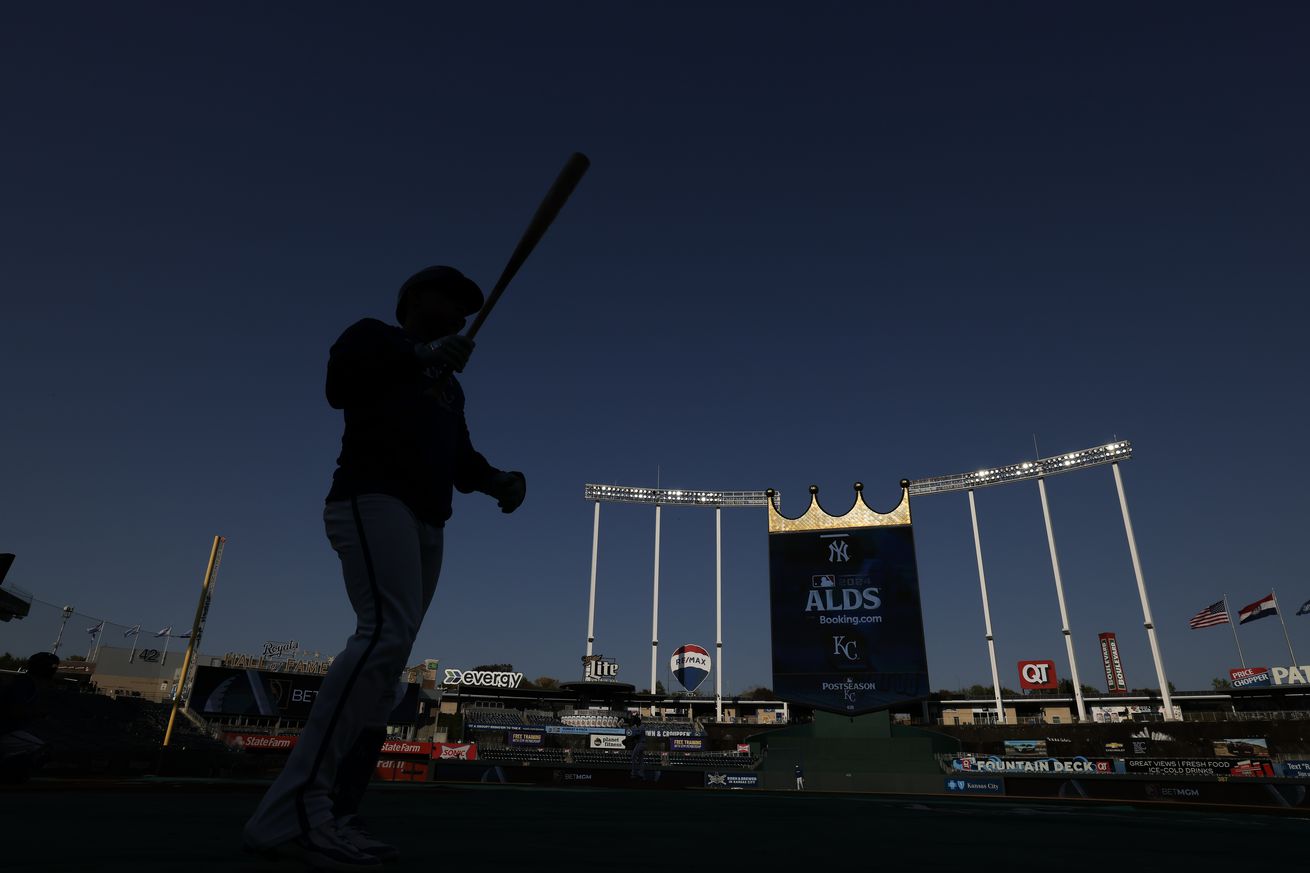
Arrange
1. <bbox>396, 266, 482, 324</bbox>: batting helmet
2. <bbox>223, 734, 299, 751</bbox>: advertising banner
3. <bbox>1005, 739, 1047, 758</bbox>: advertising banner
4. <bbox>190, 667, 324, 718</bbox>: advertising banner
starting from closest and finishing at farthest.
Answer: <bbox>396, 266, 482, 324</bbox>: batting helmet
<bbox>223, 734, 299, 751</bbox>: advertising banner
<bbox>190, 667, 324, 718</bbox>: advertising banner
<bbox>1005, 739, 1047, 758</bbox>: advertising banner

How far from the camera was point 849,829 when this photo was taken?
2992 millimetres

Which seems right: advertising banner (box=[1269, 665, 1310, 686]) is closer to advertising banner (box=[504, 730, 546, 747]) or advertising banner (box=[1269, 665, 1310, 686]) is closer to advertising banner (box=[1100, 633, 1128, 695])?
advertising banner (box=[1100, 633, 1128, 695])

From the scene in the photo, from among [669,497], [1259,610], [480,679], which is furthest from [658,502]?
[1259,610]

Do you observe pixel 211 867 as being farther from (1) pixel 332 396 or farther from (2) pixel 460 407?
(2) pixel 460 407

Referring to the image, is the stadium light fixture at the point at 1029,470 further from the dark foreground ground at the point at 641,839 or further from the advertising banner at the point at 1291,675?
the dark foreground ground at the point at 641,839

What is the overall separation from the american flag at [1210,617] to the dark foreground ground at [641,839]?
4733 centimetres

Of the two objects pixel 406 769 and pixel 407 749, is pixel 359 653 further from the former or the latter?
pixel 407 749

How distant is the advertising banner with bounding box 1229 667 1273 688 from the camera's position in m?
48.0

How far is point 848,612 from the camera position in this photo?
2008cm

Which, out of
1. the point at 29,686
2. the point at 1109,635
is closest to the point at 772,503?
the point at 29,686

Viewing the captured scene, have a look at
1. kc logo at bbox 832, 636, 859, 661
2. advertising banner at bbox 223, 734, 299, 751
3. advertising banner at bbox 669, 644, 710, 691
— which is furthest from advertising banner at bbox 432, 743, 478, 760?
advertising banner at bbox 669, 644, 710, 691

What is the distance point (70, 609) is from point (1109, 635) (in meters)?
57.8

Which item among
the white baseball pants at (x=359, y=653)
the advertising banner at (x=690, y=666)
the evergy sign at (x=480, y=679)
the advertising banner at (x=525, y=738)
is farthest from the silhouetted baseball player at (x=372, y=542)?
the evergy sign at (x=480, y=679)

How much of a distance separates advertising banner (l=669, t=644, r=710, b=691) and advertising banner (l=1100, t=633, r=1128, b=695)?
27489 mm
